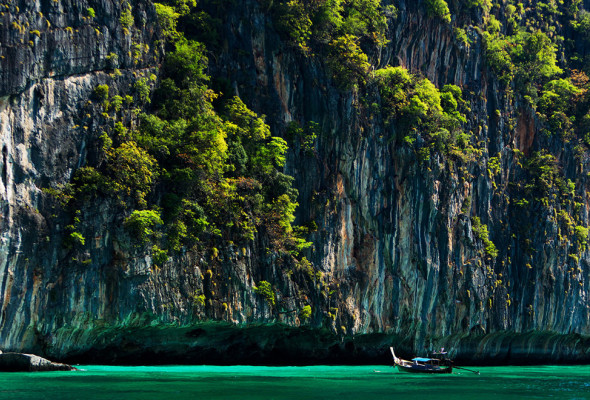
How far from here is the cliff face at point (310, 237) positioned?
2477 centimetres

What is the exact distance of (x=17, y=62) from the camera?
2427 centimetres

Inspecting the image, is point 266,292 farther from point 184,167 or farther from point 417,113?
point 417,113

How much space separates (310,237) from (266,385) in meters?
12.0

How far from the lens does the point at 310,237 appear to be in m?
32.6

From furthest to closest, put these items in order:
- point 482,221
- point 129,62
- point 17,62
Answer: point 482,221
point 129,62
point 17,62

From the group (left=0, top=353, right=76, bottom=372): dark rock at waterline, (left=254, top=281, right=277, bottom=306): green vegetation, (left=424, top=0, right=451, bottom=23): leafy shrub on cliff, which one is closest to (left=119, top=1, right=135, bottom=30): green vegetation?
(left=254, top=281, right=277, bottom=306): green vegetation

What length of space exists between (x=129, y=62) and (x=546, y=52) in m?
26.6

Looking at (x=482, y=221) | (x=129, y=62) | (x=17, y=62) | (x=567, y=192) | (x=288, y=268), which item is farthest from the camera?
(x=567, y=192)

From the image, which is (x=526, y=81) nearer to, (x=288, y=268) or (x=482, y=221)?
(x=482, y=221)

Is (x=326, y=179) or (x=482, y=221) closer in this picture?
(x=326, y=179)

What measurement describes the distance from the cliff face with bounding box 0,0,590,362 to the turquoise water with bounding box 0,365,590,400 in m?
2.41

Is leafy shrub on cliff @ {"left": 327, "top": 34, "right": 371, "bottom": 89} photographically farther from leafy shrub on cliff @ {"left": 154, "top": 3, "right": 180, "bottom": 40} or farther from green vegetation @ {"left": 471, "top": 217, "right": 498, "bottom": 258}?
green vegetation @ {"left": 471, "top": 217, "right": 498, "bottom": 258}

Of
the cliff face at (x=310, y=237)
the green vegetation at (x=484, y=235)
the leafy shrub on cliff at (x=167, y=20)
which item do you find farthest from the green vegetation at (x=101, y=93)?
the green vegetation at (x=484, y=235)

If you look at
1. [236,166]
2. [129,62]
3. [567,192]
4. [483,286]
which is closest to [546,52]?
[567,192]
